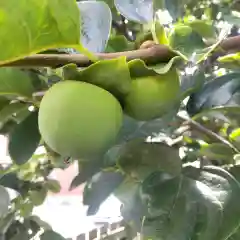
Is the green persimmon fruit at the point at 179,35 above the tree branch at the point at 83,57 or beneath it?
beneath

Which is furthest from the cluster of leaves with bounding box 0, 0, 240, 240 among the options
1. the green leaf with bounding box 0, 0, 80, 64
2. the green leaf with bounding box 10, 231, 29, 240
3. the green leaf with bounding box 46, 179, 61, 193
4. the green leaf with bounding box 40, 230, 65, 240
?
the green leaf with bounding box 46, 179, 61, 193

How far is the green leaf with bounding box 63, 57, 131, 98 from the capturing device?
392mm

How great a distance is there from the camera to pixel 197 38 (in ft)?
1.57

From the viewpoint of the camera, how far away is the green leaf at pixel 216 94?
579 millimetres

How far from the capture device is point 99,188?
74 centimetres

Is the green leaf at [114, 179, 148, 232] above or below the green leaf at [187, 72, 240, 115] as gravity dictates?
below

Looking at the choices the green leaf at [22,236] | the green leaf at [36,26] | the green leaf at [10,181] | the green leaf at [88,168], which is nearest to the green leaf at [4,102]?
the green leaf at [88,168]

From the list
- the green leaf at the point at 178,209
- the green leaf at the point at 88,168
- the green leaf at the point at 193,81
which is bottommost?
the green leaf at the point at 88,168

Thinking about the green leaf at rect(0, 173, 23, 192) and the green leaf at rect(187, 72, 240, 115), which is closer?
the green leaf at rect(187, 72, 240, 115)

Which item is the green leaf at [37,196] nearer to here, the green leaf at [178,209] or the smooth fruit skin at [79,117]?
the green leaf at [178,209]

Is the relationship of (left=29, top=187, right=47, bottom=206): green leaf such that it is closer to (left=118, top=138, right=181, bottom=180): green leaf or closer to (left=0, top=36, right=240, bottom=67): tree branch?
(left=118, top=138, right=181, bottom=180): green leaf

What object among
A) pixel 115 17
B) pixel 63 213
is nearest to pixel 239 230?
pixel 115 17

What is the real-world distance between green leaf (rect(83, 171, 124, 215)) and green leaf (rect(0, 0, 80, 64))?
34 centimetres

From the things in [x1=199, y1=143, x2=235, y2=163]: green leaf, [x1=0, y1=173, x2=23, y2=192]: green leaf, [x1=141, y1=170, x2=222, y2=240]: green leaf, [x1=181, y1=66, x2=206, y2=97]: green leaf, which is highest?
[x1=181, y1=66, x2=206, y2=97]: green leaf
